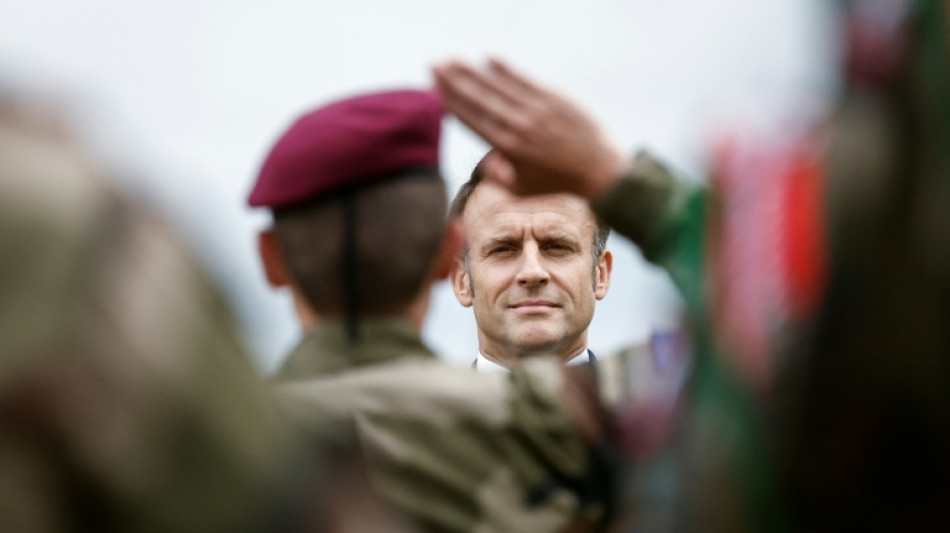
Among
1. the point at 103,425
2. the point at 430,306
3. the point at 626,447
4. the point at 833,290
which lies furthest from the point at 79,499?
the point at 430,306

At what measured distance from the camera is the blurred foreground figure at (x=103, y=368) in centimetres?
104

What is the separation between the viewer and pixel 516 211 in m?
4.48

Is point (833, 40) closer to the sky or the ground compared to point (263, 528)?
closer to the sky

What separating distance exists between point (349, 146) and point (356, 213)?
115 mm

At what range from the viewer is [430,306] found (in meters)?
2.45

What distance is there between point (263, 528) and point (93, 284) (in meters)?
0.25

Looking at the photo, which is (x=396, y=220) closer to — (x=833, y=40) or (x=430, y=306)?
(x=430, y=306)

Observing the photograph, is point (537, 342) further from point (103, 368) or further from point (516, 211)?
point (103, 368)

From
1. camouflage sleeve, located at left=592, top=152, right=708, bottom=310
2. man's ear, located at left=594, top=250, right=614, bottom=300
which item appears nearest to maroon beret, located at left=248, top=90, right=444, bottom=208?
camouflage sleeve, located at left=592, top=152, right=708, bottom=310

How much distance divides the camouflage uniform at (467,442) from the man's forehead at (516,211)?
6.98 ft

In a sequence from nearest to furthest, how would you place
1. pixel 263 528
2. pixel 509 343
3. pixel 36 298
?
pixel 36 298
pixel 263 528
pixel 509 343

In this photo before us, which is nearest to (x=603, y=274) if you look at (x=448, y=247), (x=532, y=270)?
(x=532, y=270)

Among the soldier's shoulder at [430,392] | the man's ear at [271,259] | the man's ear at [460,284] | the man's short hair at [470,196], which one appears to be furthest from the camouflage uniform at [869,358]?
the man's ear at [460,284]

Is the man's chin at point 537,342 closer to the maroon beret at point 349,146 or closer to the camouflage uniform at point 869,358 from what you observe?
the maroon beret at point 349,146
